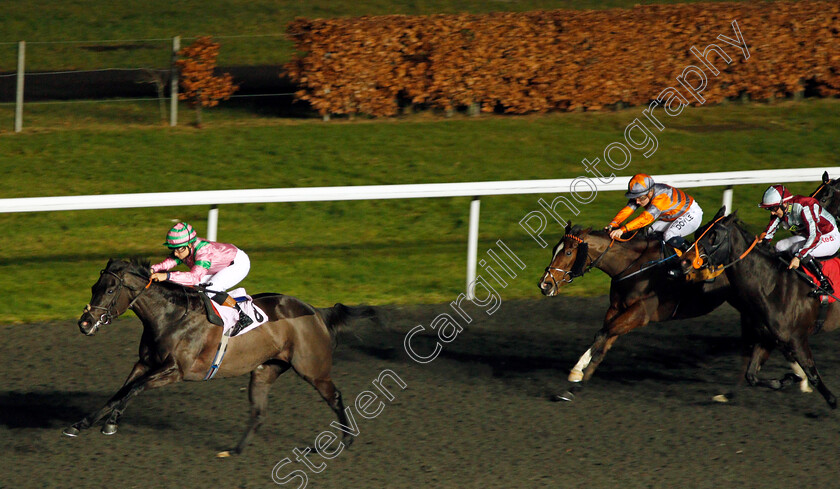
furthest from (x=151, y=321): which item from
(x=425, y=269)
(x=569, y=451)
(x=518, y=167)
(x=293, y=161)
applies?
(x=518, y=167)

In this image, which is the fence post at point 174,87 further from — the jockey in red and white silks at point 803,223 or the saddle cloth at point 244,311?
the jockey in red and white silks at point 803,223

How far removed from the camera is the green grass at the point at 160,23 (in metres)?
15.5

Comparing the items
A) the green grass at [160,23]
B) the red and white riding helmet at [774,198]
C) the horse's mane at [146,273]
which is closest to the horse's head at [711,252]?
the red and white riding helmet at [774,198]

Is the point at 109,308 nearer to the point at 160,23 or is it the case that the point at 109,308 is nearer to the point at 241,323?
the point at 241,323

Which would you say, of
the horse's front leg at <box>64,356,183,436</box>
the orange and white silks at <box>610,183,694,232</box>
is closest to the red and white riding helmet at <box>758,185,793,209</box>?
the orange and white silks at <box>610,183,694,232</box>

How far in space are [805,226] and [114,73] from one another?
11.2 meters

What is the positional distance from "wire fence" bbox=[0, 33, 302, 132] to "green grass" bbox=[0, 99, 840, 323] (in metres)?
0.36

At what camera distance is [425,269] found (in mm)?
9109

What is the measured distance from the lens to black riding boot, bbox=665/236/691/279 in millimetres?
5973

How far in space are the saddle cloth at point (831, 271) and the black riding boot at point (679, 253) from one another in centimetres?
76

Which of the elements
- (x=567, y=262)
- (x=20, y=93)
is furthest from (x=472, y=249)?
(x=20, y=93)

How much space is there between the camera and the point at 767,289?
19.5 ft

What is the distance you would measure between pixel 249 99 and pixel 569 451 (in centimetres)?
1001

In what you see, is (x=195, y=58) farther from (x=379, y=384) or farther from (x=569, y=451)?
(x=569, y=451)
